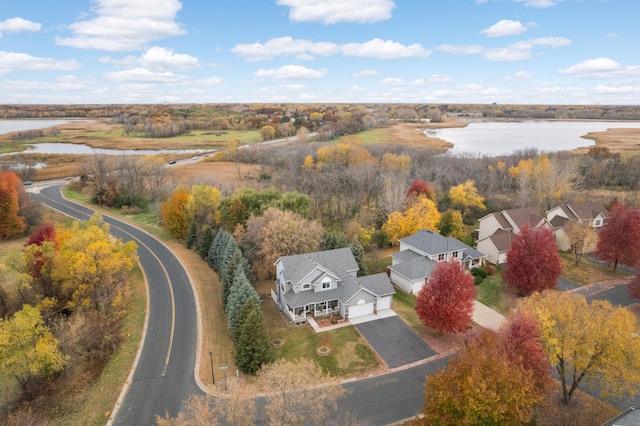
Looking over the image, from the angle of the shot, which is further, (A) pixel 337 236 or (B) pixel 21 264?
(A) pixel 337 236

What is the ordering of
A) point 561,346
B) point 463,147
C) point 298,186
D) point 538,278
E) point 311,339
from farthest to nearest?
point 463,147
point 298,186
point 538,278
point 311,339
point 561,346

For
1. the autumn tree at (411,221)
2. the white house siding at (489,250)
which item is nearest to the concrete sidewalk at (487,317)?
the white house siding at (489,250)

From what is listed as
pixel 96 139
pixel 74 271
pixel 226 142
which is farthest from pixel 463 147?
pixel 96 139

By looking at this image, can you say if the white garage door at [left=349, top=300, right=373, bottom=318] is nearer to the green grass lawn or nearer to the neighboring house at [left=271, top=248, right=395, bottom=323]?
the neighboring house at [left=271, top=248, right=395, bottom=323]

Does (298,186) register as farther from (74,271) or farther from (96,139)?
(96,139)

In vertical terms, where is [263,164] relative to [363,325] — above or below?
above

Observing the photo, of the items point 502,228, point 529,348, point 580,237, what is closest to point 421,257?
point 502,228
